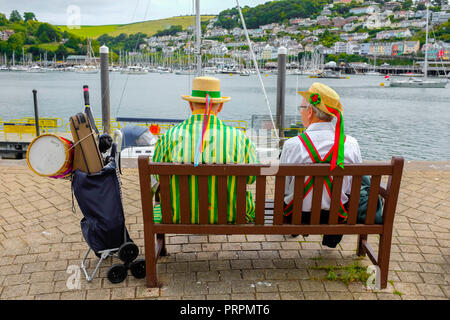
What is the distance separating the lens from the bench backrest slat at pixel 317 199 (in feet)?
9.55

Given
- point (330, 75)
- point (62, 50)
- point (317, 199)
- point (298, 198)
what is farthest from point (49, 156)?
point (330, 75)

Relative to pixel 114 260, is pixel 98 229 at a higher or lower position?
higher

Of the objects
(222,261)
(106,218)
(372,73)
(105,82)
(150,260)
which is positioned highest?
(372,73)

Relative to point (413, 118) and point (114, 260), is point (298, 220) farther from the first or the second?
point (413, 118)

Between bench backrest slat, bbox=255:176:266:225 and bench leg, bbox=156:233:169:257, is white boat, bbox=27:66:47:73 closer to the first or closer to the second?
bench leg, bbox=156:233:169:257

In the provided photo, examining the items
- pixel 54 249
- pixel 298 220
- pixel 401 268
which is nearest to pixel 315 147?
pixel 298 220

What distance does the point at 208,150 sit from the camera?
289 cm

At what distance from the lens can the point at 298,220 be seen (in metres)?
3.05

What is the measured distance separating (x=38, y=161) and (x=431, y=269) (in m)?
3.16

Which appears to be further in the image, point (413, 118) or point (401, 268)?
point (413, 118)

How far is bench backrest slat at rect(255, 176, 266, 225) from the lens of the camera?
293cm

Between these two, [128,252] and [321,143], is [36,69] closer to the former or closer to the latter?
[128,252]

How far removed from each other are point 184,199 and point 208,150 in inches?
15.2

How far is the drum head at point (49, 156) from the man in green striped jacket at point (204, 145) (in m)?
0.65
